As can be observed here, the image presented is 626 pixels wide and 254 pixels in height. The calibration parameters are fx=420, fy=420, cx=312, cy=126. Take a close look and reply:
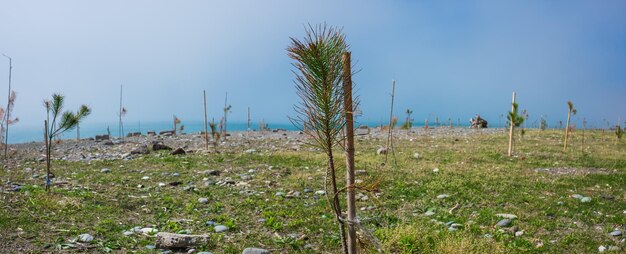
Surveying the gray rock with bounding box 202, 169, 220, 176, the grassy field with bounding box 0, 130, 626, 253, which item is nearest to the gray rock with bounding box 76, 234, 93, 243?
the grassy field with bounding box 0, 130, 626, 253

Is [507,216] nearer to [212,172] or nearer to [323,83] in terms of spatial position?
[323,83]

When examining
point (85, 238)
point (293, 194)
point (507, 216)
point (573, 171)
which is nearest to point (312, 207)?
point (293, 194)

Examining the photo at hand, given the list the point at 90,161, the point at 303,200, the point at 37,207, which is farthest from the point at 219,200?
the point at 90,161

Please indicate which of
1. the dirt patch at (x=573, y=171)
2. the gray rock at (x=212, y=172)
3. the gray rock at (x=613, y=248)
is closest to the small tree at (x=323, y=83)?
the gray rock at (x=613, y=248)

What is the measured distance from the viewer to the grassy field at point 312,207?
7176 mm

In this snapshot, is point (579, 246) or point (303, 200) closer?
point (579, 246)

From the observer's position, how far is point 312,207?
32.5 ft

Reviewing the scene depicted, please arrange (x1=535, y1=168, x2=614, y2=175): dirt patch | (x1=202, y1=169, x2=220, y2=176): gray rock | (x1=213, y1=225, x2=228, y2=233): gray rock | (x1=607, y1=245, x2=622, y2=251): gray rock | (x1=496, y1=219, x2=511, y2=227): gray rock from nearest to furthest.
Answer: (x1=607, y1=245, x2=622, y2=251): gray rock, (x1=213, y1=225, x2=228, y2=233): gray rock, (x1=496, y1=219, x2=511, y2=227): gray rock, (x1=202, y1=169, x2=220, y2=176): gray rock, (x1=535, y1=168, x2=614, y2=175): dirt patch

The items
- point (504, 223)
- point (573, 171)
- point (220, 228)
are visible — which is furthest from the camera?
point (573, 171)

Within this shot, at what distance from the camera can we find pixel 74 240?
7.10 meters

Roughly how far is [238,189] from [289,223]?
4.04 metres

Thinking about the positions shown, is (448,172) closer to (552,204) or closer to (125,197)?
(552,204)

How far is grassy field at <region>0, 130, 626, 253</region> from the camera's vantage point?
7.18 m

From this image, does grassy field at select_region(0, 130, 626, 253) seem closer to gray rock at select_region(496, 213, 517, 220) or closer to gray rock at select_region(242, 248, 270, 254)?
gray rock at select_region(496, 213, 517, 220)
